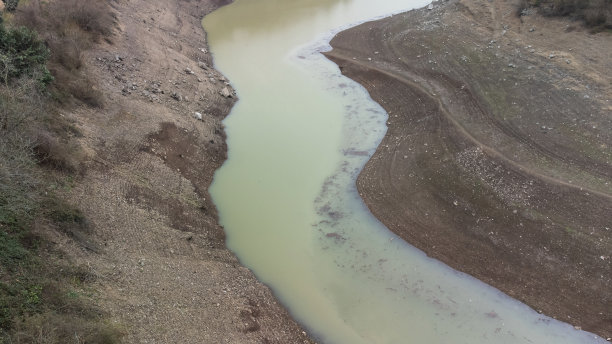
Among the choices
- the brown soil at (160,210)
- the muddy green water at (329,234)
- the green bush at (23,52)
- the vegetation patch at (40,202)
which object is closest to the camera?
the vegetation patch at (40,202)

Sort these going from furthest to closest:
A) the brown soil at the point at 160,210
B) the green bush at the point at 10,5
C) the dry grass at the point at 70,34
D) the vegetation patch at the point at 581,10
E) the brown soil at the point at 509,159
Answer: the vegetation patch at the point at 581,10 < the green bush at the point at 10,5 < the dry grass at the point at 70,34 < the brown soil at the point at 509,159 < the brown soil at the point at 160,210

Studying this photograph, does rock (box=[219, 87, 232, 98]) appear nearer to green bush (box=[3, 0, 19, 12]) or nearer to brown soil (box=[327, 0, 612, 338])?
brown soil (box=[327, 0, 612, 338])

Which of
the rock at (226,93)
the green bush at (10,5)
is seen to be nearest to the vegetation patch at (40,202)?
the green bush at (10,5)

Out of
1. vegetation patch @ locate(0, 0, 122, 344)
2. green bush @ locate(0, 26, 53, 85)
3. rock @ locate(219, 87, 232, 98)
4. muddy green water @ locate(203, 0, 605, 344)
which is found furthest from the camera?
rock @ locate(219, 87, 232, 98)

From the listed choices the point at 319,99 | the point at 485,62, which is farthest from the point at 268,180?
the point at 485,62

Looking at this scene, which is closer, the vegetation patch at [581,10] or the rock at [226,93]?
the vegetation patch at [581,10]

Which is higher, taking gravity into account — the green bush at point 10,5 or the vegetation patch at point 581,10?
the green bush at point 10,5

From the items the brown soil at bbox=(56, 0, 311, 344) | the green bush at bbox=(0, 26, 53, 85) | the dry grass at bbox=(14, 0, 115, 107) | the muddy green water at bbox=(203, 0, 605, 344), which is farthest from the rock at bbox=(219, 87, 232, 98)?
the green bush at bbox=(0, 26, 53, 85)

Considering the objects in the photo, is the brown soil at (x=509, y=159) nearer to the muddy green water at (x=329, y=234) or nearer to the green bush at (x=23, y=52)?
the muddy green water at (x=329, y=234)
